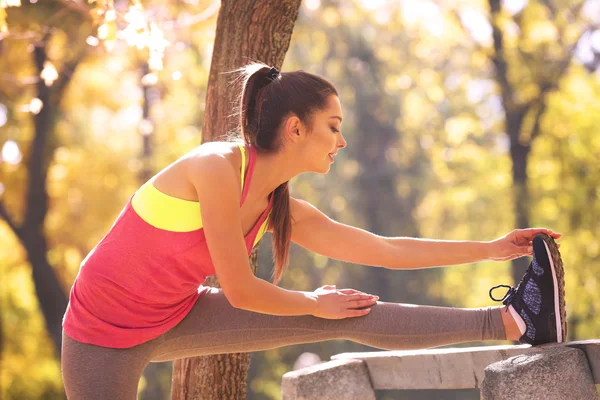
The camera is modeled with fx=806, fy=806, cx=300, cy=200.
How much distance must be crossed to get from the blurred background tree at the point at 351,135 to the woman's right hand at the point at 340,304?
7.83 feet

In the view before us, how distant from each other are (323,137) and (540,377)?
3.74 ft

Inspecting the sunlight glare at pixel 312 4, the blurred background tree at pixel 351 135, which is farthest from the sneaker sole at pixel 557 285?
the sunlight glare at pixel 312 4

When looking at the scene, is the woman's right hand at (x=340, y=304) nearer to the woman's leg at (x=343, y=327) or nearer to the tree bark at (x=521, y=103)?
the woman's leg at (x=343, y=327)

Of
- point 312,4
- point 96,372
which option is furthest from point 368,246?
point 312,4

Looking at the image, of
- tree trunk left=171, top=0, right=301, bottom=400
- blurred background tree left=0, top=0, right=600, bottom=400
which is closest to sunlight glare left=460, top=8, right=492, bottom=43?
blurred background tree left=0, top=0, right=600, bottom=400

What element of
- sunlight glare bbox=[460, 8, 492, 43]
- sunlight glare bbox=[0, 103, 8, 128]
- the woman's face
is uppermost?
sunlight glare bbox=[460, 8, 492, 43]

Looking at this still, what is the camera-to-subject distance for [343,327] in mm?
3109

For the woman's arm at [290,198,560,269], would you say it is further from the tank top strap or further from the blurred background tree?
the blurred background tree

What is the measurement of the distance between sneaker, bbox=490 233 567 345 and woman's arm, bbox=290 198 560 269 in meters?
0.31

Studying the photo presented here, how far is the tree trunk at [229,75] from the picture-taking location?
13.3 feet

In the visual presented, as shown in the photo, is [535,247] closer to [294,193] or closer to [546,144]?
[546,144]

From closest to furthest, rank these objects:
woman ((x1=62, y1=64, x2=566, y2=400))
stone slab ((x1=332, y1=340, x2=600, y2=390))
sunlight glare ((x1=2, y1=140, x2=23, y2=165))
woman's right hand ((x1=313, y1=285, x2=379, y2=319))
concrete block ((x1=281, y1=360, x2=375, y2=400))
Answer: woman ((x1=62, y1=64, x2=566, y2=400)), woman's right hand ((x1=313, y1=285, x2=379, y2=319)), stone slab ((x1=332, y1=340, x2=600, y2=390)), concrete block ((x1=281, y1=360, x2=375, y2=400)), sunlight glare ((x1=2, y1=140, x2=23, y2=165))

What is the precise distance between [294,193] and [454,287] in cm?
536

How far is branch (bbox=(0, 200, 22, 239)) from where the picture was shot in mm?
11922
